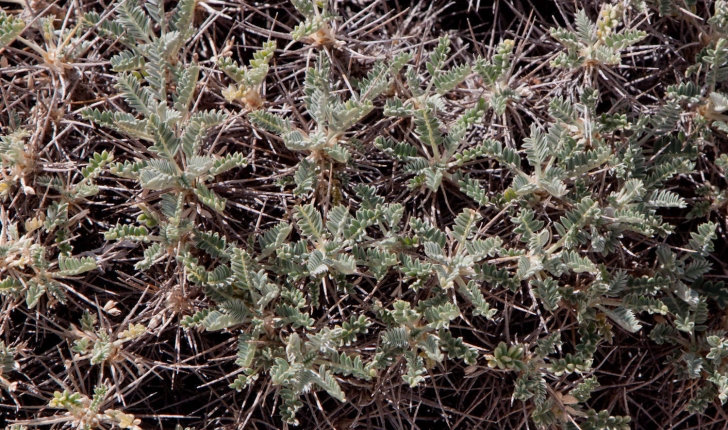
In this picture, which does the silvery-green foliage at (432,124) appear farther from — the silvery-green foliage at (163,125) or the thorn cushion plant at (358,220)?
the silvery-green foliage at (163,125)

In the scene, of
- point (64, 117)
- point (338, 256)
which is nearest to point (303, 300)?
point (338, 256)

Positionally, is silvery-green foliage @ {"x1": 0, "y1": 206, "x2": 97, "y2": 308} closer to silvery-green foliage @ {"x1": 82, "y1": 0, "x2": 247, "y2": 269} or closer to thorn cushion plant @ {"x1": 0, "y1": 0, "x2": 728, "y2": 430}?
thorn cushion plant @ {"x1": 0, "y1": 0, "x2": 728, "y2": 430}

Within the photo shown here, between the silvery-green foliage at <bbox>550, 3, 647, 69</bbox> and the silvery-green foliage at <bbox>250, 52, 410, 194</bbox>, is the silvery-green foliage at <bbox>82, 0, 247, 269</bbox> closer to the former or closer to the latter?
the silvery-green foliage at <bbox>250, 52, 410, 194</bbox>

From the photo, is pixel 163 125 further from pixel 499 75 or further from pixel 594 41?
pixel 594 41

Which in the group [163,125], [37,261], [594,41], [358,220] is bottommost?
[37,261]

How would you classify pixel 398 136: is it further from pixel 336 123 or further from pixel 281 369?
pixel 281 369

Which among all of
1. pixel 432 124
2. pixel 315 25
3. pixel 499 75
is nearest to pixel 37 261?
Answer: pixel 315 25

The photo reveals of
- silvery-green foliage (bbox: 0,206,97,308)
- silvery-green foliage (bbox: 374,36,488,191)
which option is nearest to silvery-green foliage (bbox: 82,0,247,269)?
silvery-green foliage (bbox: 0,206,97,308)

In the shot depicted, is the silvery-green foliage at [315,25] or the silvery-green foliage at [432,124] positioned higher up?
the silvery-green foliage at [315,25]

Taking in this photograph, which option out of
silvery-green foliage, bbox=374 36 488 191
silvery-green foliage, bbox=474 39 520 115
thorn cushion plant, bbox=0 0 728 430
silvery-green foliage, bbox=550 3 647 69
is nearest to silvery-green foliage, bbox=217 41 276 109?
thorn cushion plant, bbox=0 0 728 430

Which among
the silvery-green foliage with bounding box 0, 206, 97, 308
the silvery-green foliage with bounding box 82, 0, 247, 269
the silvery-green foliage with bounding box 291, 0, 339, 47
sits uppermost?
the silvery-green foliage with bounding box 291, 0, 339, 47

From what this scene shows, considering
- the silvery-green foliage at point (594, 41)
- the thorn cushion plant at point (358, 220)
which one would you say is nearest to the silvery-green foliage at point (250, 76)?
the thorn cushion plant at point (358, 220)

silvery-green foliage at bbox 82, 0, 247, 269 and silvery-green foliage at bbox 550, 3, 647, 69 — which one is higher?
silvery-green foliage at bbox 550, 3, 647, 69
